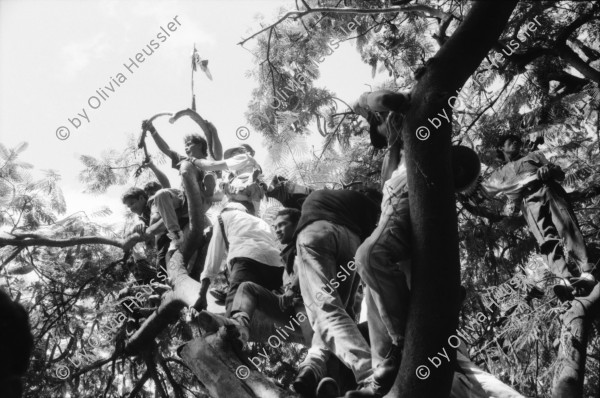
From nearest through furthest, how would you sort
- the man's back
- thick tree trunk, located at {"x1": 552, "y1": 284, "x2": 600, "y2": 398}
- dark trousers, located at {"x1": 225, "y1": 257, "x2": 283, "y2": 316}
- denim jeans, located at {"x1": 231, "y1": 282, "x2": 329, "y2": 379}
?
thick tree trunk, located at {"x1": 552, "y1": 284, "x2": 600, "y2": 398} → the man's back → denim jeans, located at {"x1": 231, "y1": 282, "x2": 329, "y2": 379} → dark trousers, located at {"x1": 225, "y1": 257, "x2": 283, "y2": 316}

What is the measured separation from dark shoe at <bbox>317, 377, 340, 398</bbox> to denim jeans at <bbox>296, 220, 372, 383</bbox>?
0.66ft

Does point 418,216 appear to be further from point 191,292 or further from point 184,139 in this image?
point 184,139

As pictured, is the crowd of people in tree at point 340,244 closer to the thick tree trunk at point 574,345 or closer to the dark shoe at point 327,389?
the dark shoe at point 327,389

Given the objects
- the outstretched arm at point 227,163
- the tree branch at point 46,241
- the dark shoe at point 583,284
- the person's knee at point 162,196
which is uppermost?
the outstretched arm at point 227,163

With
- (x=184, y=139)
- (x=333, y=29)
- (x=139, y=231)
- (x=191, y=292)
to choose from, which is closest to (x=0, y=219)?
(x=139, y=231)

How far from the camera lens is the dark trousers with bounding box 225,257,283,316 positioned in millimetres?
5773

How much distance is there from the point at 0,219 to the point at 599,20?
26.1ft

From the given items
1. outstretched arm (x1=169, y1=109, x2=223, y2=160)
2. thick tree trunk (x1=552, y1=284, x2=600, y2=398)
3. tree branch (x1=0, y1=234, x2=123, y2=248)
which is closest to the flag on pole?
outstretched arm (x1=169, y1=109, x2=223, y2=160)

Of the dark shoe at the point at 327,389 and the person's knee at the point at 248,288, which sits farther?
the person's knee at the point at 248,288

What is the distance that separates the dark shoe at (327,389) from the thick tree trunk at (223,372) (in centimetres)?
25

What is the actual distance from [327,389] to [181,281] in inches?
123

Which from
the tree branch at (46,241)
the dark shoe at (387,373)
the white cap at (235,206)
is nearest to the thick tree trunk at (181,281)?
the white cap at (235,206)

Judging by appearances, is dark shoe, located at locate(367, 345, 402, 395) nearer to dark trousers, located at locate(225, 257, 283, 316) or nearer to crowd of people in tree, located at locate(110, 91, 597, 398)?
crowd of people in tree, located at locate(110, 91, 597, 398)

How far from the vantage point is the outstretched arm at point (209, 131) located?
26.8 ft
